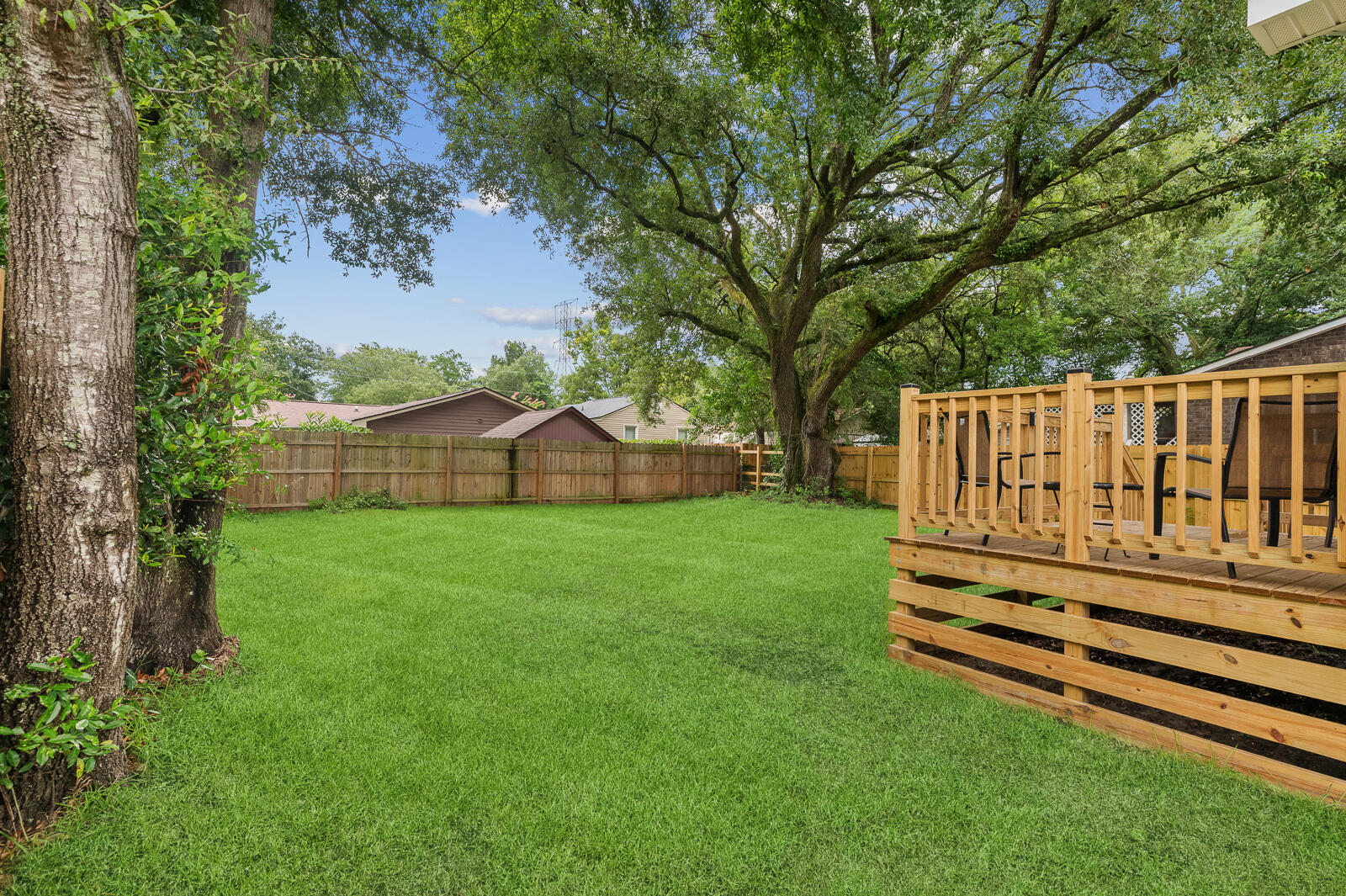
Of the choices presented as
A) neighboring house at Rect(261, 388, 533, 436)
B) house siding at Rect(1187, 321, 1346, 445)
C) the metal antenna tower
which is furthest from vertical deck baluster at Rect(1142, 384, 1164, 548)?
the metal antenna tower

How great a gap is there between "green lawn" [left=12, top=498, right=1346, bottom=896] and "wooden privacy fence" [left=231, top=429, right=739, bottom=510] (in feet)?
24.2

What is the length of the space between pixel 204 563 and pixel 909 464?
4044 mm

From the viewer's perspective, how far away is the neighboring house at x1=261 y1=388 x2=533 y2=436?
1939cm

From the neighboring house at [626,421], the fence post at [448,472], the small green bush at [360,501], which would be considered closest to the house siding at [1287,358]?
the fence post at [448,472]

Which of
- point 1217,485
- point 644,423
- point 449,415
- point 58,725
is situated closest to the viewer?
point 58,725

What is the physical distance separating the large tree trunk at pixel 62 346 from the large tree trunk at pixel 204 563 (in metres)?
0.93

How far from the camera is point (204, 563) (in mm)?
3199

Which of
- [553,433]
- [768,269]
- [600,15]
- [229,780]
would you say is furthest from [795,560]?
[553,433]

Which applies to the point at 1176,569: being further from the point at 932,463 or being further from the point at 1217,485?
the point at 932,463

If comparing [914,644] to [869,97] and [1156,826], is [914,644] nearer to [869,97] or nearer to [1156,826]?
[1156,826]

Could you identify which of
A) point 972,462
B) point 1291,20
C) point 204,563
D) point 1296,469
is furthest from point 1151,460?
point 204,563

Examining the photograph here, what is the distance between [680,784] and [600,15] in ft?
29.9

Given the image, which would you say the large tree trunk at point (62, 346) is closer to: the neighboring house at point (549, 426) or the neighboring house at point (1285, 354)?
the neighboring house at point (1285, 354)

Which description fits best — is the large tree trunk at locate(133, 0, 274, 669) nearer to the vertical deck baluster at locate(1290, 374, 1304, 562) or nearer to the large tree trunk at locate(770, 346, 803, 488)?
the vertical deck baluster at locate(1290, 374, 1304, 562)
